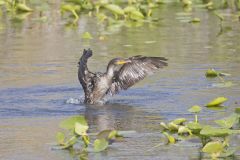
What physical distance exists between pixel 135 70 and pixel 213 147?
366cm

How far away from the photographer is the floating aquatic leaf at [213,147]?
25.7 ft

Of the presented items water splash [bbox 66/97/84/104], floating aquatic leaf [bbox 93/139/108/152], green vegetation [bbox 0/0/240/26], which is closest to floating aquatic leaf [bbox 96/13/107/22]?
green vegetation [bbox 0/0/240/26]

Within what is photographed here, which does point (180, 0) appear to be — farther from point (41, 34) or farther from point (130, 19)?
point (41, 34)

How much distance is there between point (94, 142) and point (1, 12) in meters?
11.4

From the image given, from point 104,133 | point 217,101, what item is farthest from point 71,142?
point 217,101

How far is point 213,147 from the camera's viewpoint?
7.83 m

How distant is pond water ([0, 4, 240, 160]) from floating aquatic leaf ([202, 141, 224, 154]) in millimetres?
219

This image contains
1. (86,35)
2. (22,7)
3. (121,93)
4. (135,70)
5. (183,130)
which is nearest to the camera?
(183,130)

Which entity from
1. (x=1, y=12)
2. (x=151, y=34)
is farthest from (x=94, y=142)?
(x=1, y=12)

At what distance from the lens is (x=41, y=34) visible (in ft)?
54.7

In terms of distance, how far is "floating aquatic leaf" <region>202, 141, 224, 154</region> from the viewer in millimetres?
7820

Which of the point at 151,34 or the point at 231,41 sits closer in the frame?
the point at 231,41

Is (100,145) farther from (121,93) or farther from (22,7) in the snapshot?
(22,7)

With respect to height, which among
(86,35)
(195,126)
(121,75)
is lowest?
(86,35)
